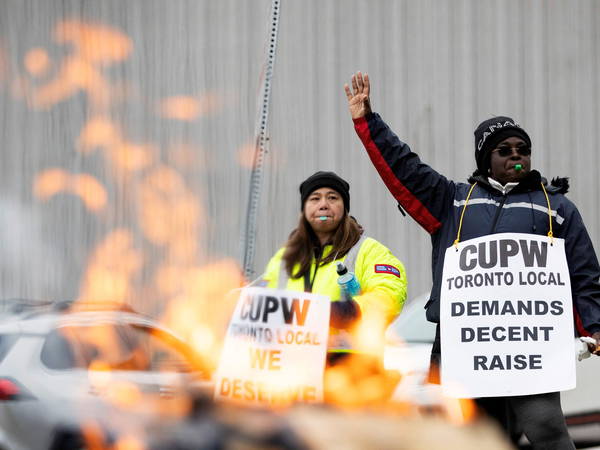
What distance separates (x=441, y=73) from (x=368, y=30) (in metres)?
0.98

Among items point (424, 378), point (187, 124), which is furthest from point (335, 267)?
point (187, 124)

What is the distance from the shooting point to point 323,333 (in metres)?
4.27

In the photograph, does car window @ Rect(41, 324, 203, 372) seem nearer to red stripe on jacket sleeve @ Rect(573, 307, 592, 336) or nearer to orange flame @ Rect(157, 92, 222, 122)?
red stripe on jacket sleeve @ Rect(573, 307, 592, 336)

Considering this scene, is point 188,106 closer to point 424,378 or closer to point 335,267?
point 424,378

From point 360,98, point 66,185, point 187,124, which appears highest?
point 187,124

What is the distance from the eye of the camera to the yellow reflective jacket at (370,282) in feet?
14.2

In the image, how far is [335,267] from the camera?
Result: 4.44 meters

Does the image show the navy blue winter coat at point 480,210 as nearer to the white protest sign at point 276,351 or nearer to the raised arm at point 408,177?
the raised arm at point 408,177

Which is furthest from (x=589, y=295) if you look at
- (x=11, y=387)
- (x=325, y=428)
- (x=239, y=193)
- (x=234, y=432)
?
(x=239, y=193)

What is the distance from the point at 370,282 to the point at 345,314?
0.78ft

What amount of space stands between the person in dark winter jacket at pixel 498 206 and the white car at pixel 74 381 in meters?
2.23

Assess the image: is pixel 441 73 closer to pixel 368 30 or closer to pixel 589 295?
pixel 368 30

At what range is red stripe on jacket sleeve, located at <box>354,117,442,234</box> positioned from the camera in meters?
4.29

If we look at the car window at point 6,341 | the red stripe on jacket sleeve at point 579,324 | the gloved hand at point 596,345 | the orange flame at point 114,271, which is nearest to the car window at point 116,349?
the car window at point 6,341
